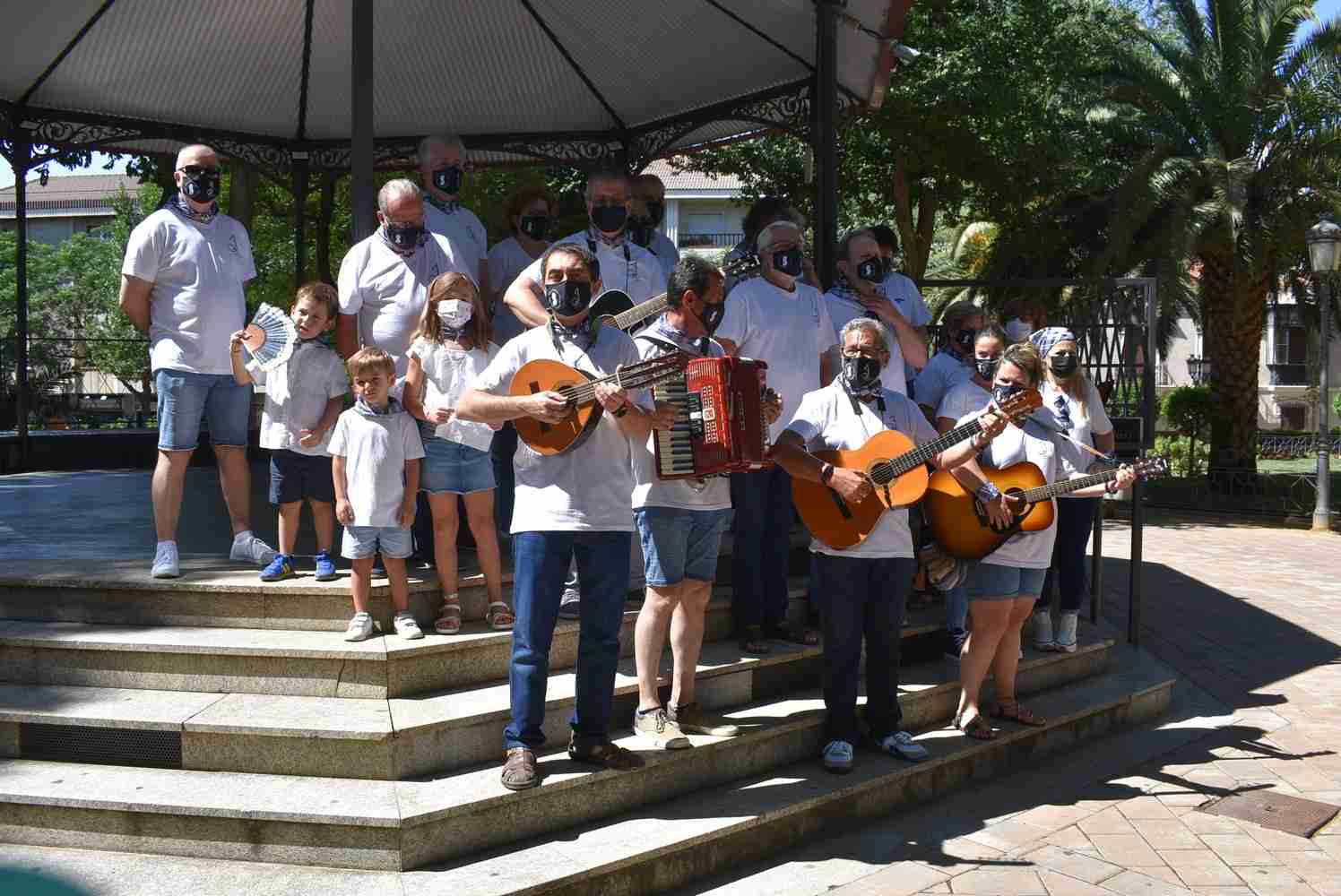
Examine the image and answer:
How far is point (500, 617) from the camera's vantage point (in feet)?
18.4

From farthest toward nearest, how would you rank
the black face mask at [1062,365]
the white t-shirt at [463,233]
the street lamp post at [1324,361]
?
1. the street lamp post at [1324,361]
2. the black face mask at [1062,365]
3. the white t-shirt at [463,233]

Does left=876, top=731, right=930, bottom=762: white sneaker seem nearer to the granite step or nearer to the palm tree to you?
the granite step

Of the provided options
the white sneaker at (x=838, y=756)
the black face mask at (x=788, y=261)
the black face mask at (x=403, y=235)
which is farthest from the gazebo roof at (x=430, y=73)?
the white sneaker at (x=838, y=756)

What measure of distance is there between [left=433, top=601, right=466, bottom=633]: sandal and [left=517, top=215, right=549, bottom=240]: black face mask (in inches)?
85.8

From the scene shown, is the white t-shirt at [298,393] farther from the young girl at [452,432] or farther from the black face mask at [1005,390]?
the black face mask at [1005,390]

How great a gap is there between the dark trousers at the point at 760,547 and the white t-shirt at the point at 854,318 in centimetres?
80

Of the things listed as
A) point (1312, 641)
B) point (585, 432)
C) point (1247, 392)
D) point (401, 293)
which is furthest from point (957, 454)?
point (1247, 392)

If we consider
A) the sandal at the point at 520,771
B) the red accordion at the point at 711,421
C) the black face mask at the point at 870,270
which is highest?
the black face mask at the point at 870,270

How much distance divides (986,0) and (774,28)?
1221cm

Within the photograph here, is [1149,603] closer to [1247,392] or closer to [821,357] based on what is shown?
[821,357]

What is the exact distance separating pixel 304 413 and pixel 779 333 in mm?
2368

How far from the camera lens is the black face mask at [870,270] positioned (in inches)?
257

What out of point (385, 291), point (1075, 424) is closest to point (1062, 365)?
point (1075, 424)

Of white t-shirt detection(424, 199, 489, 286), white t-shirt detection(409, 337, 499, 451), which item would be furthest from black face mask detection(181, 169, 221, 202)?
white t-shirt detection(409, 337, 499, 451)
